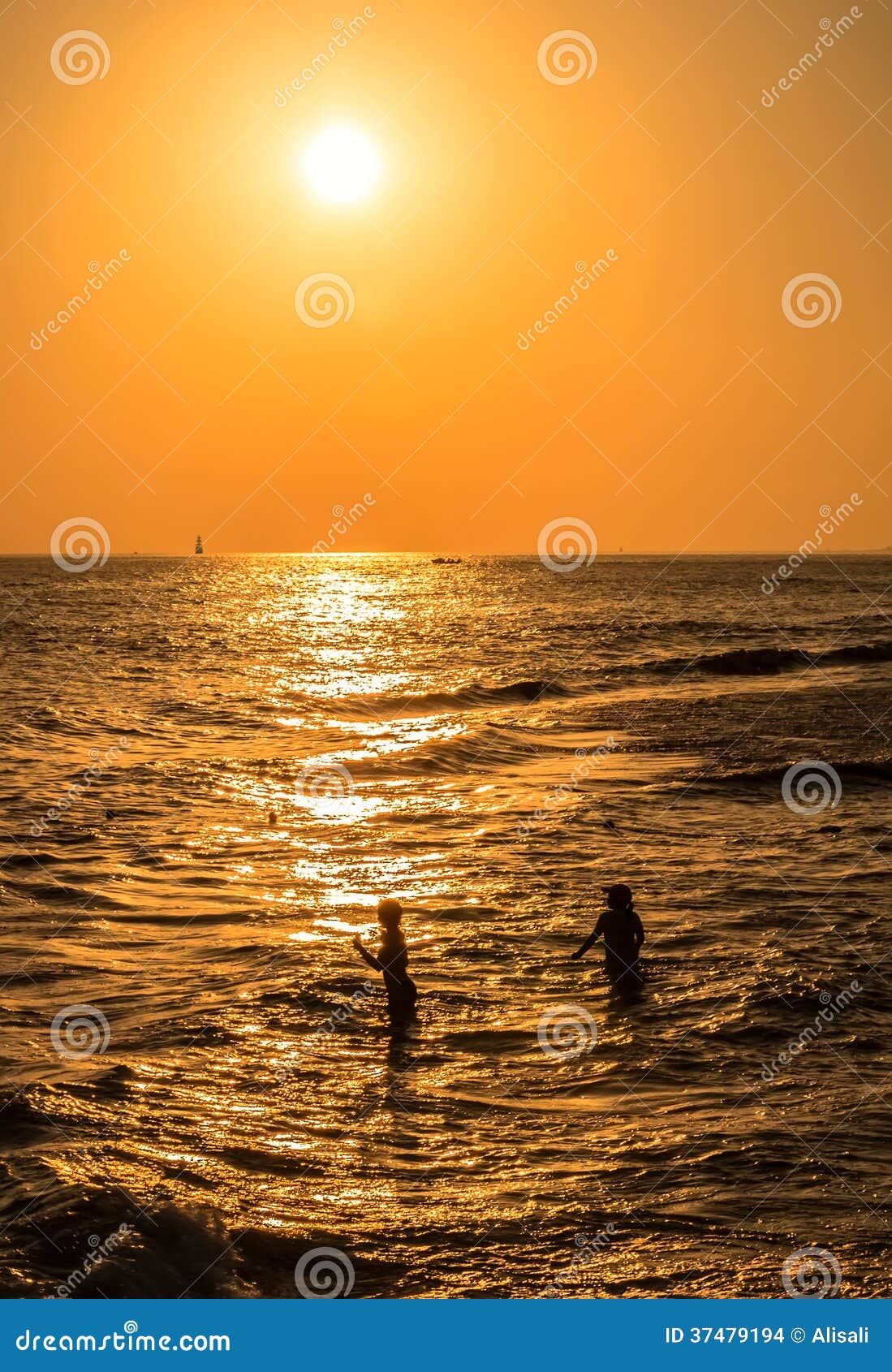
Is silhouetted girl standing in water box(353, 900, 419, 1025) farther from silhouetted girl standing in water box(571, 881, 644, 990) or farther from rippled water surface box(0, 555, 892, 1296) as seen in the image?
silhouetted girl standing in water box(571, 881, 644, 990)

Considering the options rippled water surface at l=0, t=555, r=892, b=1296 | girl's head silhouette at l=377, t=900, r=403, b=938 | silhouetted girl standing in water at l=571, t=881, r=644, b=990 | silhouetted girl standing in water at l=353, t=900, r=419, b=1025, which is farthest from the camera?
silhouetted girl standing in water at l=571, t=881, r=644, b=990

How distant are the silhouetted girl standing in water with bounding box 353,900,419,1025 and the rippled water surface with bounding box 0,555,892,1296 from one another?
0.31m

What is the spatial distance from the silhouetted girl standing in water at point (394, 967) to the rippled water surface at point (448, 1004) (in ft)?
1.02

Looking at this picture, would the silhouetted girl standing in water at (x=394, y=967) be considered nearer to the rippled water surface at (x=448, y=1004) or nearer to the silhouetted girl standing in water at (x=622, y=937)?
the rippled water surface at (x=448, y=1004)

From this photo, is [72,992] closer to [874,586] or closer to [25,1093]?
[25,1093]

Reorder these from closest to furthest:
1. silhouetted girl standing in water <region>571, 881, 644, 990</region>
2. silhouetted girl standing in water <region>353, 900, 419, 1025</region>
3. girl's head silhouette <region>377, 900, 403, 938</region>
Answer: silhouetted girl standing in water <region>353, 900, 419, 1025</region> → girl's head silhouette <region>377, 900, 403, 938</region> → silhouetted girl standing in water <region>571, 881, 644, 990</region>

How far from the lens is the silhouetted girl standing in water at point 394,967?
43.5 feet

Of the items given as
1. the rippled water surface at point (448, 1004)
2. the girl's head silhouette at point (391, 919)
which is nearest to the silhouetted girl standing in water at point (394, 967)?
the girl's head silhouette at point (391, 919)

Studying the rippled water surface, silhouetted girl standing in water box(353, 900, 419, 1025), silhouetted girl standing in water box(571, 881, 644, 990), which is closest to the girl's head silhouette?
silhouetted girl standing in water box(353, 900, 419, 1025)

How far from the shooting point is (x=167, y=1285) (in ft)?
26.3

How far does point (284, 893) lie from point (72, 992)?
4.97 m

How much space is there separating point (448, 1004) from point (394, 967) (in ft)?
3.71

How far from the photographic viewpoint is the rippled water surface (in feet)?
28.9

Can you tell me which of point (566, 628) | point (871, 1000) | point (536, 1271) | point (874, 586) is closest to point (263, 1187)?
point (536, 1271)
